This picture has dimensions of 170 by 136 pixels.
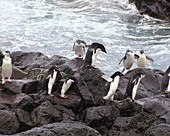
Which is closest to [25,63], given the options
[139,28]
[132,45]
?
[132,45]

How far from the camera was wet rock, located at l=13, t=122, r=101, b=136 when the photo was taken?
619 centimetres

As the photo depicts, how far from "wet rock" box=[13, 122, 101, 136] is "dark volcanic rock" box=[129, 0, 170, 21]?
1670 centimetres

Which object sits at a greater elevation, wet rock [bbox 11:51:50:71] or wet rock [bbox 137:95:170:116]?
wet rock [bbox 11:51:50:71]

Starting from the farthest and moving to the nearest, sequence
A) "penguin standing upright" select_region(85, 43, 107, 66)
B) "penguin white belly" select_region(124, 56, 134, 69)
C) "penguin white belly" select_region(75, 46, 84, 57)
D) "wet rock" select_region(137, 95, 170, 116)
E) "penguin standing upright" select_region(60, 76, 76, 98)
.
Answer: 1. "penguin white belly" select_region(124, 56, 134, 69)
2. "penguin white belly" select_region(75, 46, 84, 57)
3. "penguin standing upright" select_region(85, 43, 107, 66)
4. "penguin standing upright" select_region(60, 76, 76, 98)
5. "wet rock" select_region(137, 95, 170, 116)

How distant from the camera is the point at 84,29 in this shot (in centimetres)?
2067

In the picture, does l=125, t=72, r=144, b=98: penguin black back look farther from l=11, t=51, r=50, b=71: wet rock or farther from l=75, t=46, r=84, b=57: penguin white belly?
l=11, t=51, r=50, b=71: wet rock

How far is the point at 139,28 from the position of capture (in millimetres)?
21141

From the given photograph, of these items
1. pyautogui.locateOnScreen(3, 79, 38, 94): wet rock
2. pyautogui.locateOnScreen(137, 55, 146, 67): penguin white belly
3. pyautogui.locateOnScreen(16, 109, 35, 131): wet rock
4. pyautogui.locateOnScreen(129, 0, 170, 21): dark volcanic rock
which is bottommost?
pyautogui.locateOnScreen(16, 109, 35, 131): wet rock

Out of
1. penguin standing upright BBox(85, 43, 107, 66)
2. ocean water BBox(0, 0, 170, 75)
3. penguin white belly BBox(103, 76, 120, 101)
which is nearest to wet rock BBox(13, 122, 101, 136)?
penguin white belly BBox(103, 76, 120, 101)

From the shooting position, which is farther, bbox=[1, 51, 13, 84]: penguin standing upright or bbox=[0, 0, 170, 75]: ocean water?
bbox=[0, 0, 170, 75]: ocean water

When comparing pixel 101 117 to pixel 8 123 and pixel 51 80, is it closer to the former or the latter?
pixel 51 80

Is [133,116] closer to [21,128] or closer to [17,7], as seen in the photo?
[21,128]

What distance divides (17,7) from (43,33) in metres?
6.16

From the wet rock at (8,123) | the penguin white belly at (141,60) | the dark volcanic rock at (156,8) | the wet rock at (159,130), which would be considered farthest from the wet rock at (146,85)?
the dark volcanic rock at (156,8)
